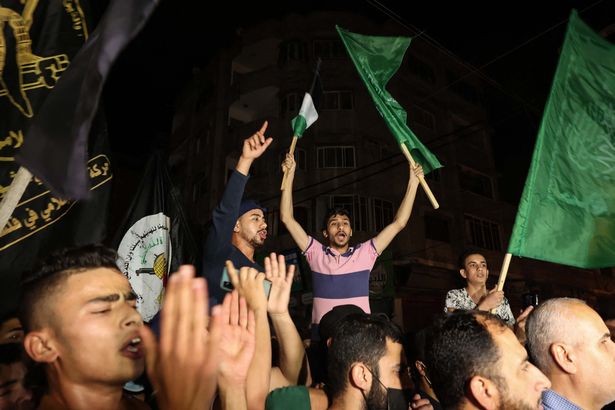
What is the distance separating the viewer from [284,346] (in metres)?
2.78

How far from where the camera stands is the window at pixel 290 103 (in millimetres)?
21938

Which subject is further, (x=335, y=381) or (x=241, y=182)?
(x=241, y=182)

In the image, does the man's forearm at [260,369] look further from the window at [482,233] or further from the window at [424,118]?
the window at [424,118]

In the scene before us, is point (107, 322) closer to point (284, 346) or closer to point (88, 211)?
point (284, 346)

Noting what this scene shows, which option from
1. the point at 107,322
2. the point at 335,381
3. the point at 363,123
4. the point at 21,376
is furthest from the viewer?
the point at 363,123

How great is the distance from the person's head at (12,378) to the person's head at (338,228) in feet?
9.30

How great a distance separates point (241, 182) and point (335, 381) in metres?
1.79

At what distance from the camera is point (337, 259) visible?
170 inches

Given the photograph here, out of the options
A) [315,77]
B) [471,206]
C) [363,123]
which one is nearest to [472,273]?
[315,77]

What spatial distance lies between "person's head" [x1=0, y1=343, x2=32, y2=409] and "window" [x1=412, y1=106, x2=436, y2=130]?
22.3 meters

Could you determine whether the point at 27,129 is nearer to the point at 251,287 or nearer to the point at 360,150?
the point at 251,287

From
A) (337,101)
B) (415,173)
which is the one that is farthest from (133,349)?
(337,101)

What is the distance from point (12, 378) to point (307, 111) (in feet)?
13.9

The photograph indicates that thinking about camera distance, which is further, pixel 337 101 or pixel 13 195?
pixel 337 101
